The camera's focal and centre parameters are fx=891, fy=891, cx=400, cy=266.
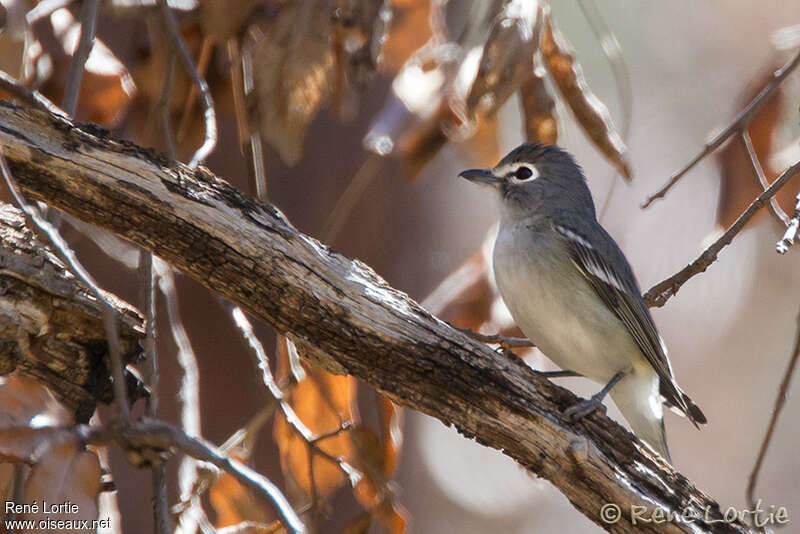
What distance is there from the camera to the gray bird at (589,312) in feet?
12.7

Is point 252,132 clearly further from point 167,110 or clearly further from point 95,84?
point 95,84

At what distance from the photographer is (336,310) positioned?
102 inches

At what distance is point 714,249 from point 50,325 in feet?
7.07

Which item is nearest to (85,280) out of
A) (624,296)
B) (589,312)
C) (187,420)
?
(187,420)

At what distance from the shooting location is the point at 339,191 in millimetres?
5434

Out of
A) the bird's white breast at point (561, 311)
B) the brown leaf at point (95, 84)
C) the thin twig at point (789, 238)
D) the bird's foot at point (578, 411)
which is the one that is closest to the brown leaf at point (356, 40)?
the brown leaf at point (95, 84)

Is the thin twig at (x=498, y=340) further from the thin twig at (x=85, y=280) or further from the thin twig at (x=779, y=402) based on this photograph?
the thin twig at (x=85, y=280)

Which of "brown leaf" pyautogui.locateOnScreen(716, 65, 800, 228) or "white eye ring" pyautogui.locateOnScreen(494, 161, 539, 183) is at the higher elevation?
"brown leaf" pyautogui.locateOnScreen(716, 65, 800, 228)

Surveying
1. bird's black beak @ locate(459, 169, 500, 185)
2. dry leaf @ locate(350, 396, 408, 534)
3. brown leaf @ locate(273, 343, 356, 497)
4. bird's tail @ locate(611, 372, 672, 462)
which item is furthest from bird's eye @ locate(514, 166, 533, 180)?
dry leaf @ locate(350, 396, 408, 534)

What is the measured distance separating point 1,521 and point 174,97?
1867 millimetres

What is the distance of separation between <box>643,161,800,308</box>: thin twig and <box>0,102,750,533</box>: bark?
25.7 inches

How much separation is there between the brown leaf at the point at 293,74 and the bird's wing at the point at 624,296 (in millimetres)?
1486

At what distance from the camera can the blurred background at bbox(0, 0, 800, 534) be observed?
3.42 m

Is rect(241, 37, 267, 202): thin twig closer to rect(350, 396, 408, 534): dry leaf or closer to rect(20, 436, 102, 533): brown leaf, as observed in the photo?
rect(350, 396, 408, 534): dry leaf
